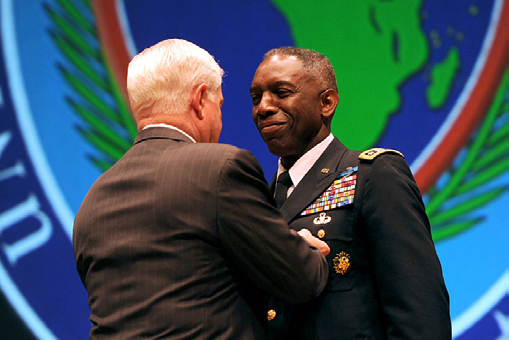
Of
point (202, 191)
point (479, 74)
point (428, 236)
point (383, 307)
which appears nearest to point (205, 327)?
point (202, 191)

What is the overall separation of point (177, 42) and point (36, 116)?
6.31ft

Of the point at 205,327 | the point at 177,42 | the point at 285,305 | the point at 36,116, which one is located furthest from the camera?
the point at 36,116

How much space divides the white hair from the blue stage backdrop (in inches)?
69.5

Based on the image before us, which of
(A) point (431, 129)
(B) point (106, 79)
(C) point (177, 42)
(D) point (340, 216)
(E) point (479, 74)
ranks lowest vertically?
(A) point (431, 129)

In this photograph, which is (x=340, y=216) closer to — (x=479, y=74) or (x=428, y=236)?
(x=428, y=236)

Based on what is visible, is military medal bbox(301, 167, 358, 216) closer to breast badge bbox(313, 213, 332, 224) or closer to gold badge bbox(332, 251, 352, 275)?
breast badge bbox(313, 213, 332, 224)

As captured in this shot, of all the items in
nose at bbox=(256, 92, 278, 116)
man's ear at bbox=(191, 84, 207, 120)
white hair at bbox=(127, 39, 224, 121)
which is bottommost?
nose at bbox=(256, 92, 278, 116)

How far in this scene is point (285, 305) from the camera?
5.05ft

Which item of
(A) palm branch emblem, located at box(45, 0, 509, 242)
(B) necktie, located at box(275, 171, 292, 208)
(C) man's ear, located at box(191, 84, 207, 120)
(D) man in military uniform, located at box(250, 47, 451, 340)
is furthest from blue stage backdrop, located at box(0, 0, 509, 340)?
(C) man's ear, located at box(191, 84, 207, 120)

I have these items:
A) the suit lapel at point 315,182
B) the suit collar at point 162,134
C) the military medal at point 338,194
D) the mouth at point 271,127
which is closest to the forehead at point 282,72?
the mouth at point 271,127

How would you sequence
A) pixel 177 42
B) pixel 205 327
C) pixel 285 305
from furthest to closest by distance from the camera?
pixel 285 305 < pixel 177 42 < pixel 205 327

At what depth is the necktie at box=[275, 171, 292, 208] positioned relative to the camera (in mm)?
1738

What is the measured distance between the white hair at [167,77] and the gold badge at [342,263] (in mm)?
583

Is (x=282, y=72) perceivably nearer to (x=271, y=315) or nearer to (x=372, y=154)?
(x=372, y=154)
